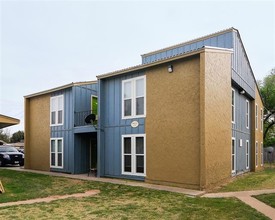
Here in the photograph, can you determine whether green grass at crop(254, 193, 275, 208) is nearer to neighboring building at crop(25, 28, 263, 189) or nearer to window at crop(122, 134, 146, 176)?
neighboring building at crop(25, 28, 263, 189)

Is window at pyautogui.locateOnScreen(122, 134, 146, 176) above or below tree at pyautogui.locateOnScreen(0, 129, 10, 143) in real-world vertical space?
above

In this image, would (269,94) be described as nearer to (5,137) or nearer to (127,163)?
(127,163)

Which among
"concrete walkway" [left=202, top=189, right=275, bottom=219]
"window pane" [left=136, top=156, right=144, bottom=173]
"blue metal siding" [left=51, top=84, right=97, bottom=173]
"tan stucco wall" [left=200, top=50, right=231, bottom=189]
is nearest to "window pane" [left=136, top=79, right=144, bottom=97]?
"window pane" [left=136, top=156, right=144, bottom=173]

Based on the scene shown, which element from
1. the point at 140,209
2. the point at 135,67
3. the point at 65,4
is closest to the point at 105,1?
the point at 65,4

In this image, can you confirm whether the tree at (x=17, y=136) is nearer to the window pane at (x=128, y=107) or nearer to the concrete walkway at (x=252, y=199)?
the window pane at (x=128, y=107)

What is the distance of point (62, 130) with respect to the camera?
1730cm

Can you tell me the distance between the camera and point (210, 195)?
9602 mm

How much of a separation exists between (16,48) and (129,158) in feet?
35.1

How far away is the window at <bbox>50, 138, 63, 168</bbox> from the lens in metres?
17.3

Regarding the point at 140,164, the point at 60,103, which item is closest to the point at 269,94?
the point at 60,103

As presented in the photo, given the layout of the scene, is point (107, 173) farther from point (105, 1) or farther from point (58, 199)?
point (105, 1)

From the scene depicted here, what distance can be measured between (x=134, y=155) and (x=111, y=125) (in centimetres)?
200

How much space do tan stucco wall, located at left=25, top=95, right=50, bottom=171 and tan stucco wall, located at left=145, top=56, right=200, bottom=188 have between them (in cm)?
835

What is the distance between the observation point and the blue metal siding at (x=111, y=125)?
13.8 m
